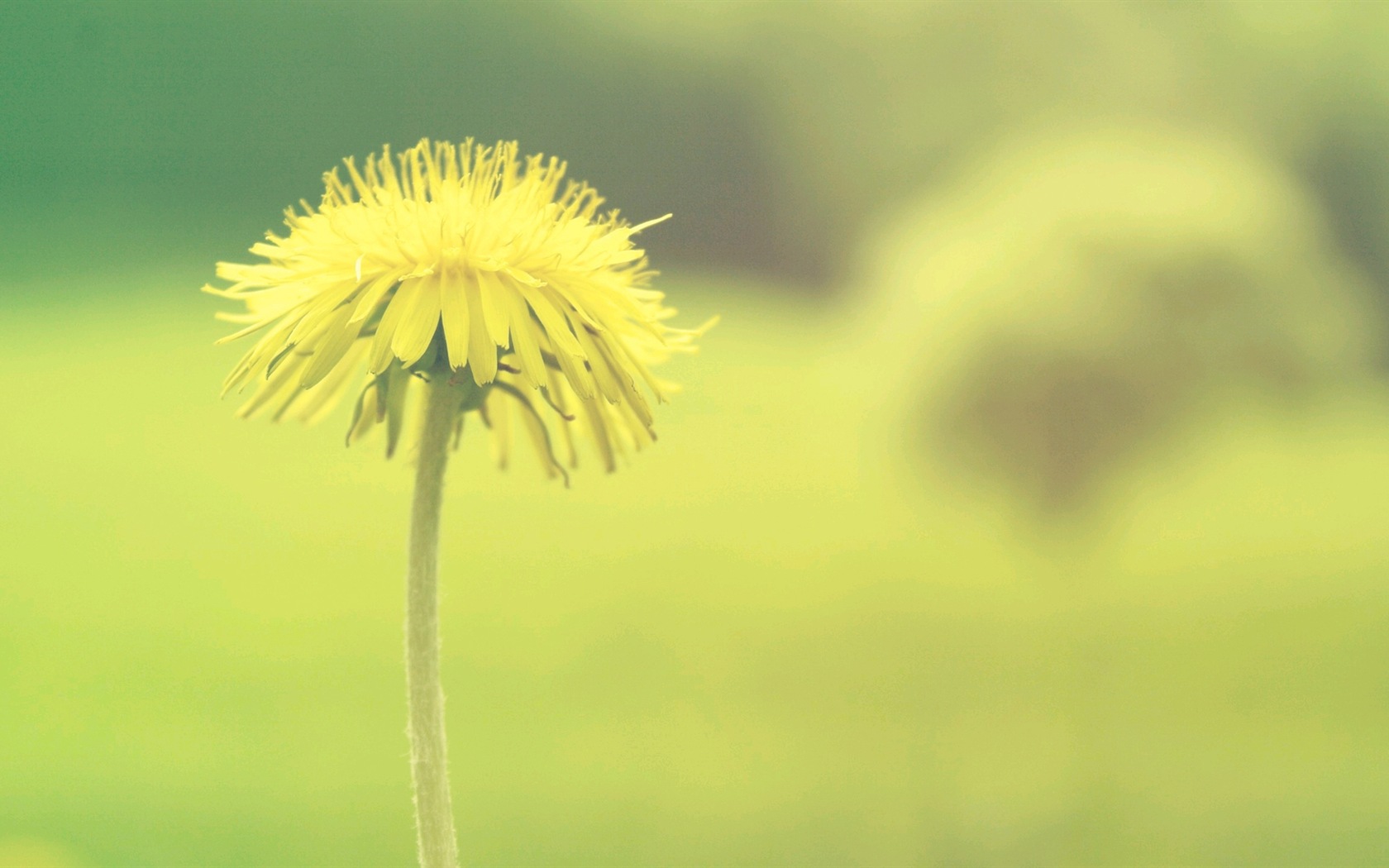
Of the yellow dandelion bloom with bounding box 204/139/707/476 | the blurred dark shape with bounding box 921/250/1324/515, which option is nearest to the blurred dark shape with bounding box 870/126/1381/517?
the blurred dark shape with bounding box 921/250/1324/515

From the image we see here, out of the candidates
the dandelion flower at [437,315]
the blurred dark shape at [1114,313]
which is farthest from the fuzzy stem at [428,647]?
the blurred dark shape at [1114,313]

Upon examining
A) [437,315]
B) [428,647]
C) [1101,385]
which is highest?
[1101,385]

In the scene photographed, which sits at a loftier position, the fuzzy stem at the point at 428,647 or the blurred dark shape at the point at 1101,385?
the blurred dark shape at the point at 1101,385

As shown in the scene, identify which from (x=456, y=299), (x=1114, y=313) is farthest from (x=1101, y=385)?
(x=456, y=299)

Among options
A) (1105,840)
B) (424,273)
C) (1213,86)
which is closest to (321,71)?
(424,273)

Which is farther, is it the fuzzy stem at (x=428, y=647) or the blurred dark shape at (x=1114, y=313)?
the blurred dark shape at (x=1114, y=313)

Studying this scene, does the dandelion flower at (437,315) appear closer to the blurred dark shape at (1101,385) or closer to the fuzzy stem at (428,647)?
the fuzzy stem at (428,647)

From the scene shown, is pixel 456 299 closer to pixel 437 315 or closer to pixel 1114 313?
pixel 437 315

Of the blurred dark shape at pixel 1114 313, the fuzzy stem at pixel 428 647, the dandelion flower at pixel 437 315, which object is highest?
the blurred dark shape at pixel 1114 313
